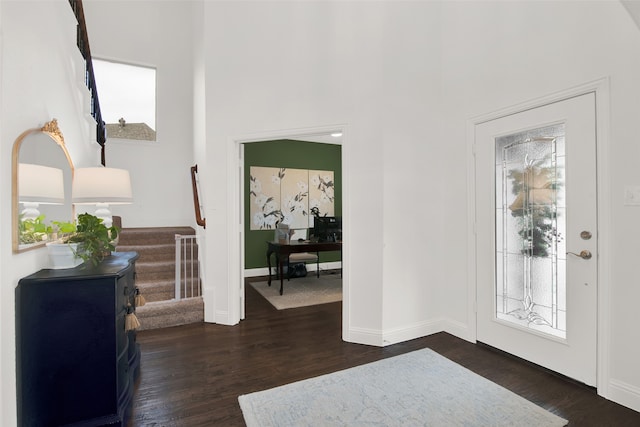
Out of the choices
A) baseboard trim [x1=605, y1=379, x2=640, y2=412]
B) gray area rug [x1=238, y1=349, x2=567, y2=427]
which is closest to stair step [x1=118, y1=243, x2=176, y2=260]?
gray area rug [x1=238, y1=349, x2=567, y2=427]

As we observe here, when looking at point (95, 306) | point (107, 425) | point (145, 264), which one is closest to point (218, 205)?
point (145, 264)

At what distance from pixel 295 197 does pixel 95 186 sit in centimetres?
430

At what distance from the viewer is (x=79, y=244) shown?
197 cm

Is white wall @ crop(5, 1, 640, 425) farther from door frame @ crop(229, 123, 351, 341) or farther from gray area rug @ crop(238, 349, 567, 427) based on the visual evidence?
gray area rug @ crop(238, 349, 567, 427)

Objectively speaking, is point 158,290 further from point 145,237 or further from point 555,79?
point 555,79

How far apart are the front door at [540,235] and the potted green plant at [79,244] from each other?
3.14 meters

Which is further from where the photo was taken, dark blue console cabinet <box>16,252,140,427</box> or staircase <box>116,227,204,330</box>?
staircase <box>116,227,204,330</box>

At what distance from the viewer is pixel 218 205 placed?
11.9 ft

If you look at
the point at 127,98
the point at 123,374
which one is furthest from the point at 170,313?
the point at 127,98

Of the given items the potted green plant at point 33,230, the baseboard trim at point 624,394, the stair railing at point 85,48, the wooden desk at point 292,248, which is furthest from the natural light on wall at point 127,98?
the baseboard trim at point 624,394

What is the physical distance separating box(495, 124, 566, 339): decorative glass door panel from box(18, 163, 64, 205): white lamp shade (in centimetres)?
344

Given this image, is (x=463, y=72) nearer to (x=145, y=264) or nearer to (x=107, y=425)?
(x=107, y=425)

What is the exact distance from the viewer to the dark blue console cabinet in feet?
5.52

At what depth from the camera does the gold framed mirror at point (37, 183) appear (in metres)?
1.62
